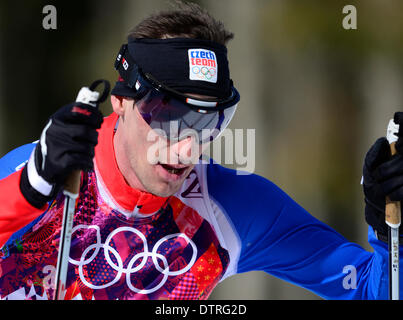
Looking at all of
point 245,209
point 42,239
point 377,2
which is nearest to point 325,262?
point 245,209

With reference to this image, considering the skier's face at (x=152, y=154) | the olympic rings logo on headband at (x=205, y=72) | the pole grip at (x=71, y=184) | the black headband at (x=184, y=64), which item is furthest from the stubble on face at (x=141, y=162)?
the pole grip at (x=71, y=184)

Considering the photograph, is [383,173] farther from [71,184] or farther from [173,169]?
[71,184]

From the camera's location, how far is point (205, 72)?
1.80 m

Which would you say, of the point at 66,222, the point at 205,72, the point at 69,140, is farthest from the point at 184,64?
the point at 66,222

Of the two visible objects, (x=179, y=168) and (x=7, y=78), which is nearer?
(x=179, y=168)

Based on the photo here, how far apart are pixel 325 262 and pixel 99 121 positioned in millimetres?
990

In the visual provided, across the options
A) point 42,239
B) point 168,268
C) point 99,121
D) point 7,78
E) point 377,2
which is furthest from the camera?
point 377,2

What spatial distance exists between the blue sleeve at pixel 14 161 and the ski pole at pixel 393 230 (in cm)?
113

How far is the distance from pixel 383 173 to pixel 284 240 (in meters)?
0.55

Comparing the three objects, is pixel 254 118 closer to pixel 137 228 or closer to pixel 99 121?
pixel 137 228

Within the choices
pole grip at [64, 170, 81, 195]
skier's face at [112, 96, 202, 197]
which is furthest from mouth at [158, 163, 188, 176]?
pole grip at [64, 170, 81, 195]

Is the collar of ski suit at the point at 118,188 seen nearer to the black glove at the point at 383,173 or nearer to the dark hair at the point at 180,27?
the dark hair at the point at 180,27

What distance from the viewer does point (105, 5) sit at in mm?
4836

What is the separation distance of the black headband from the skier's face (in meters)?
0.10
